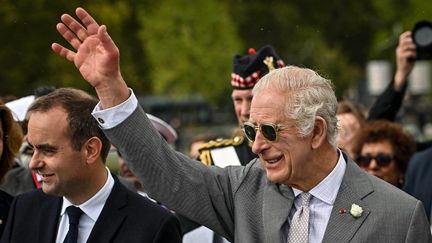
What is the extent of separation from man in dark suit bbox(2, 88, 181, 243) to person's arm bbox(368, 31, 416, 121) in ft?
11.2

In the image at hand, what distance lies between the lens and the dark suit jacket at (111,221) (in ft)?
17.4

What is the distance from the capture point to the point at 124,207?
214 inches

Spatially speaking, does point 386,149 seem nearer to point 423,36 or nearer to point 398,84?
point 398,84

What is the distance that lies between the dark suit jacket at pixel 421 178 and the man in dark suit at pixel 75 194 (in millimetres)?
2534

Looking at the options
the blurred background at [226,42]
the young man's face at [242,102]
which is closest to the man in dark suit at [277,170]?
the young man's face at [242,102]

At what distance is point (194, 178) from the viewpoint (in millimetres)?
5039

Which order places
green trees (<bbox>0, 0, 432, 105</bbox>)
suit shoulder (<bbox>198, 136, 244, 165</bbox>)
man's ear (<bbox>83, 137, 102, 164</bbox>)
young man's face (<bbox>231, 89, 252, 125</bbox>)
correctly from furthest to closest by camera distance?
1. green trees (<bbox>0, 0, 432, 105</bbox>)
2. young man's face (<bbox>231, 89, 252, 125</bbox>)
3. suit shoulder (<bbox>198, 136, 244, 165</bbox>)
4. man's ear (<bbox>83, 137, 102, 164</bbox>)

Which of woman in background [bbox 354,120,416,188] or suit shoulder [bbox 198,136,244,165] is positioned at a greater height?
suit shoulder [bbox 198,136,244,165]

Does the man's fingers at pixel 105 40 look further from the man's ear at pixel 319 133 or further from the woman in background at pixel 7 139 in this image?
the woman in background at pixel 7 139

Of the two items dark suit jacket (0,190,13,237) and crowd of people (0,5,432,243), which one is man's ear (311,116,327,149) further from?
dark suit jacket (0,190,13,237)

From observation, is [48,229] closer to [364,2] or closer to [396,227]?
[396,227]

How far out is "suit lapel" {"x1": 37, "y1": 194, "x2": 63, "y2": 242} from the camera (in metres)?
Answer: 5.42


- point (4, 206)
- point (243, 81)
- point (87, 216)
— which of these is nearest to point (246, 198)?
point (87, 216)

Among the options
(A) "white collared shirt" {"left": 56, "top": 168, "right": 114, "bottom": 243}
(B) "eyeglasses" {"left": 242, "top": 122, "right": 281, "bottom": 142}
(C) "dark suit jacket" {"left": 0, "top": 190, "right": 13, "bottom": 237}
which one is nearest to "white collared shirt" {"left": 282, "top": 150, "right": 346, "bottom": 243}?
(B) "eyeglasses" {"left": 242, "top": 122, "right": 281, "bottom": 142}
